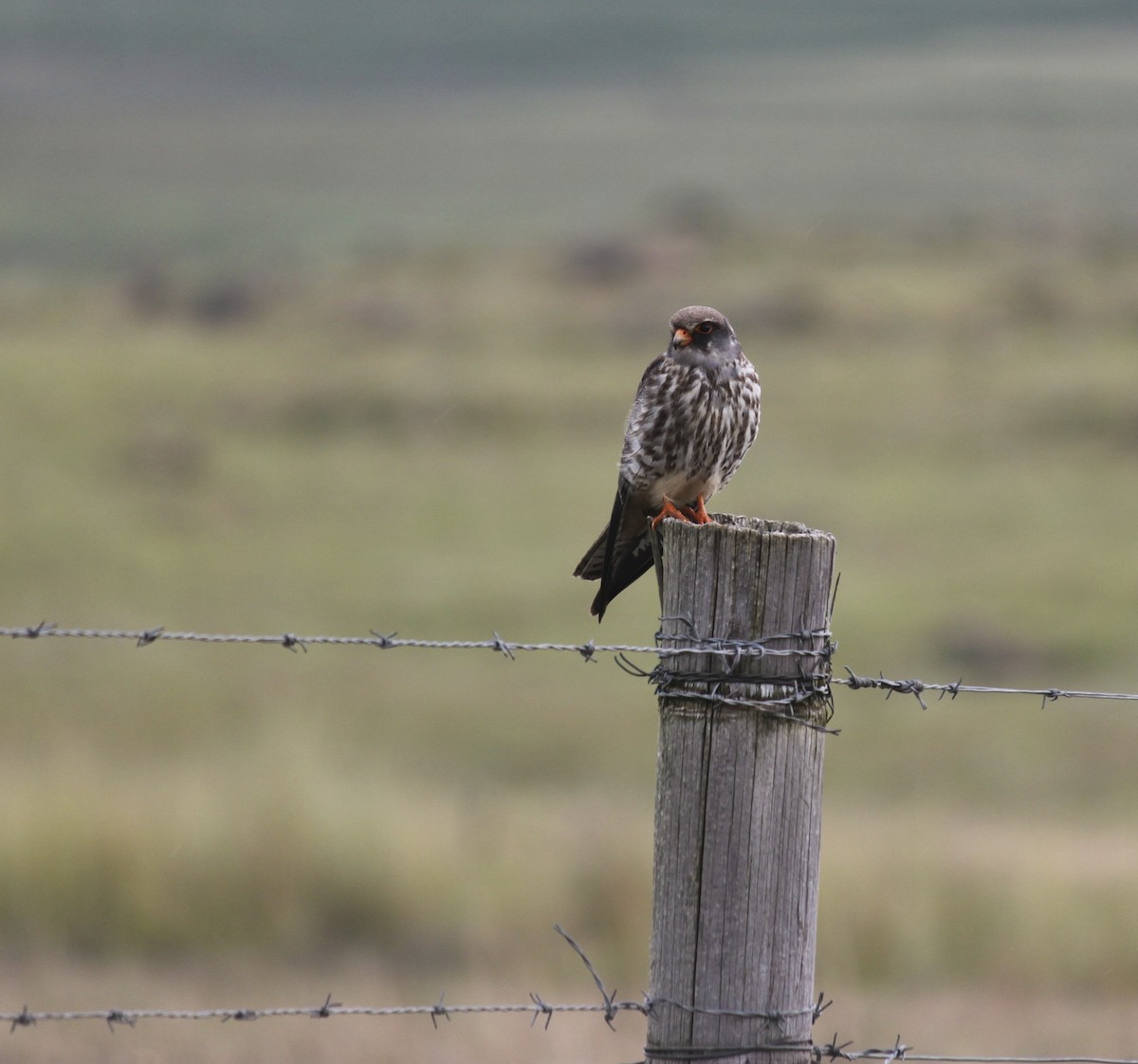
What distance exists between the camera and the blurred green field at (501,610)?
898 cm

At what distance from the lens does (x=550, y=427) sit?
83.8ft

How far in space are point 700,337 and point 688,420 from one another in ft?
1.02

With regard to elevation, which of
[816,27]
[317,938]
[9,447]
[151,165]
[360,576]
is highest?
[816,27]

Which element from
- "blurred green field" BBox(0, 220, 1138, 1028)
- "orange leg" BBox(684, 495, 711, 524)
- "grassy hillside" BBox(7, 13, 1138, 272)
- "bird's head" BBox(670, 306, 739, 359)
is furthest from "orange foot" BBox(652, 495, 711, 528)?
"grassy hillside" BBox(7, 13, 1138, 272)

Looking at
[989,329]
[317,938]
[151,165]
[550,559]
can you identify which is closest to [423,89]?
[151,165]

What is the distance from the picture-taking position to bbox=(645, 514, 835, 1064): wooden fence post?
11.9 ft

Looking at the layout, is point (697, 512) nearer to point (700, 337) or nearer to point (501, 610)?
point (700, 337)

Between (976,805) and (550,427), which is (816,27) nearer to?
(550,427)

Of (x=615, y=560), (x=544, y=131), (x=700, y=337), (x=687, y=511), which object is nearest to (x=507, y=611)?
(x=687, y=511)

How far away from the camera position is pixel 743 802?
11.9 feet

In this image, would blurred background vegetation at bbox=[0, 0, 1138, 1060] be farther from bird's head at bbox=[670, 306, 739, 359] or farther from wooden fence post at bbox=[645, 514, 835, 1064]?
wooden fence post at bbox=[645, 514, 835, 1064]

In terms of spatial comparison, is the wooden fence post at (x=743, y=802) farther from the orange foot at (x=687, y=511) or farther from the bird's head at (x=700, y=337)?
the bird's head at (x=700, y=337)

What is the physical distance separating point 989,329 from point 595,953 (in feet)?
83.7

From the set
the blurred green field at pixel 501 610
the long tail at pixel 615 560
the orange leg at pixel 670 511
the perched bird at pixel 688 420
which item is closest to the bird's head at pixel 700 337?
the perched bird at pixel 688 420
